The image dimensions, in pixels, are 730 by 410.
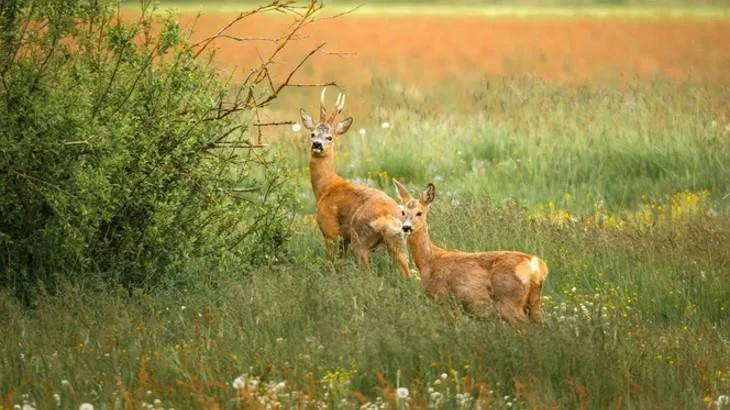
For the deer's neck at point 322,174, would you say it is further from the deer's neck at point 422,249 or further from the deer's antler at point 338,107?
the deer's neck at point 422,249

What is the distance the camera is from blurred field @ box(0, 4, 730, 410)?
8.05 metres

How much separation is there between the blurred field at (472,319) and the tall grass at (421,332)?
0.06 ft

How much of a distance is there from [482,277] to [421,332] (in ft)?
4.70

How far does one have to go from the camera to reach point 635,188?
1570 cm

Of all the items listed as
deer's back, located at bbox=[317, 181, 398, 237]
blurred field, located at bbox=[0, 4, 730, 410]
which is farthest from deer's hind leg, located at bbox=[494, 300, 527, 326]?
deer's back, located at bbox=[317, 181, 398, 237]

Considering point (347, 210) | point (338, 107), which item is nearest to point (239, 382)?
point (347, 210)

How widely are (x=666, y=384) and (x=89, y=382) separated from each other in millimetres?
3145

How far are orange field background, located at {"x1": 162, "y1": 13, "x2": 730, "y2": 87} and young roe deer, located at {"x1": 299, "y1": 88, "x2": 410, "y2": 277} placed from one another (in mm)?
15834

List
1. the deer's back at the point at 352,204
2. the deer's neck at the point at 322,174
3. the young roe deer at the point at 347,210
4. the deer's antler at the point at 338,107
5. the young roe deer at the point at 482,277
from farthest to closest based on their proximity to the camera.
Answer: the deer's neck at the point at 322,174, the deer's antler at the point at 338,107, the deer's back at the point at 352,204, the young roe deer at the point at 347,210, the young roe deer at the point at 482,277

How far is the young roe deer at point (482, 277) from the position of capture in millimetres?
9570

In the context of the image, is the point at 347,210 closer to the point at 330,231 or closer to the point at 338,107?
the point at 330,231

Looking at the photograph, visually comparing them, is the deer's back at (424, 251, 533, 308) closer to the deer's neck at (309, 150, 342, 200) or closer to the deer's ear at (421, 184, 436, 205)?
the deer's ear at (421, 184, 436, 205)

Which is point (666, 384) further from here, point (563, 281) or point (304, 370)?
point (563, 281)

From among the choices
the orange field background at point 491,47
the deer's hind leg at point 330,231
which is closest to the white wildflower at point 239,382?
the deer's hind leg at point 330,231
